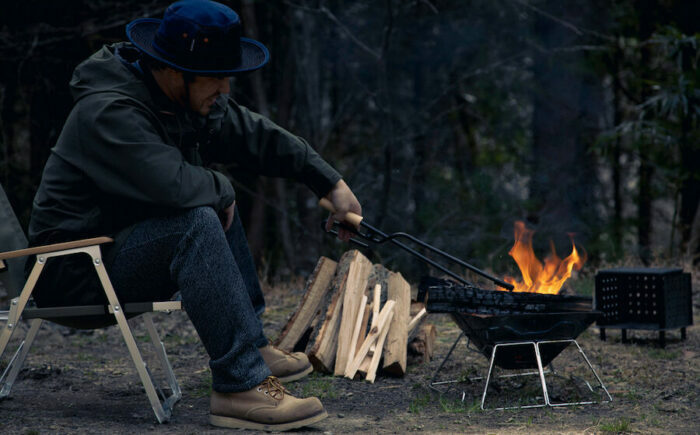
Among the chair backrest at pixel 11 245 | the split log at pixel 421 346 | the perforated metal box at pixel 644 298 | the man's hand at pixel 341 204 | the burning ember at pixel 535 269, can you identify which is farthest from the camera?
the perforated metal box at pixel 644 298

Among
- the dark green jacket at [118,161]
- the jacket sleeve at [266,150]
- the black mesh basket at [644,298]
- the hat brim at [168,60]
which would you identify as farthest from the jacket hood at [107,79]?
the black mesh basket at [644,298]

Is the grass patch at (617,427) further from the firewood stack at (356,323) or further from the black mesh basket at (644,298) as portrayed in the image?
the black mesh basket at (644,298)

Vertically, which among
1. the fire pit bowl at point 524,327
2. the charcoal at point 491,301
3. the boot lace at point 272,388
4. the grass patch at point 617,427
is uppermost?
the charcoal at point 491,301

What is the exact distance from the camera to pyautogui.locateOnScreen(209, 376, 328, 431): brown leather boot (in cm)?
283

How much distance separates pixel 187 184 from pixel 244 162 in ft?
2.63

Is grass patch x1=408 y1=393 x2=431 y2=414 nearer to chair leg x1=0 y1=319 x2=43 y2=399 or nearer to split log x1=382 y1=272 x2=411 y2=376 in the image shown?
split log x1=382 y1=272 x2=411 y2=376

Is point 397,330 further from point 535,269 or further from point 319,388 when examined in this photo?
point 535,269

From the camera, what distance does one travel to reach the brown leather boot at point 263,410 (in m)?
2.83

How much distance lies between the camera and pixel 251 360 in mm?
2842

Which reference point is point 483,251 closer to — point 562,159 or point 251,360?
point 562,159

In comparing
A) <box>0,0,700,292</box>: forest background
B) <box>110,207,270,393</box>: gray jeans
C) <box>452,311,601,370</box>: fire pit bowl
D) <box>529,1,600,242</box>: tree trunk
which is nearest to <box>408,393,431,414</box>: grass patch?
<box>452,311,601,370</box>: fire pit bowl

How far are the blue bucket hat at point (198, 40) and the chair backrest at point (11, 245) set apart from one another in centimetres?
95

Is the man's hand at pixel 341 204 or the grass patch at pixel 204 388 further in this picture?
the grass patch at pixel 204 388

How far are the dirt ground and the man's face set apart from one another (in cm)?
127
